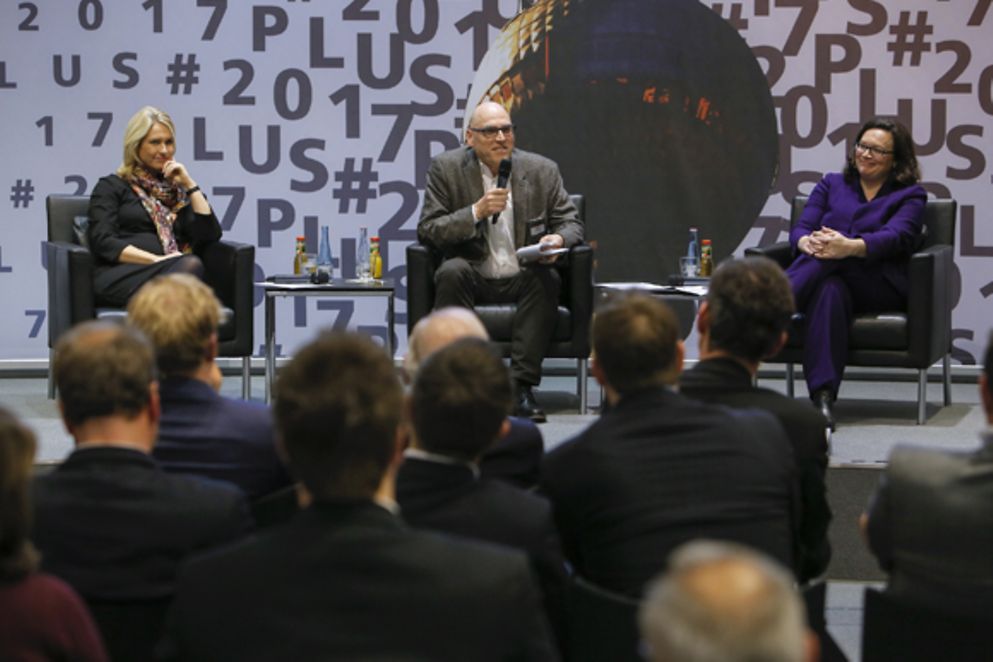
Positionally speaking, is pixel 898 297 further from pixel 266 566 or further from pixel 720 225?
pixel 266 566

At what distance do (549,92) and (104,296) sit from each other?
7.70 feet

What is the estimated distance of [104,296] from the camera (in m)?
5.93

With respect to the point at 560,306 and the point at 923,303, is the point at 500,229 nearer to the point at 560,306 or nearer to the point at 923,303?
the point at 560,306

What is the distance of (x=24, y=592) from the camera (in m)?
1.61

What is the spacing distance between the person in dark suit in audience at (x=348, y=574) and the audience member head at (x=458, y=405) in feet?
1.11

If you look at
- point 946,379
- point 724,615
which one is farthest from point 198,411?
point 946,379

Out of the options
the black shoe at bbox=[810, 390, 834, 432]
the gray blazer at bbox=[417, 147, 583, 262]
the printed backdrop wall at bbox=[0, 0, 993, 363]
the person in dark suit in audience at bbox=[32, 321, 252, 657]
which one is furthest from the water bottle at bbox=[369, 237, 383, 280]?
the person in dark suit in audience at bbox=[32, 321, 252, 657]

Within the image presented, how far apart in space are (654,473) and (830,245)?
3.57 meters

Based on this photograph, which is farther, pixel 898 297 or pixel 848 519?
pixel 898 297

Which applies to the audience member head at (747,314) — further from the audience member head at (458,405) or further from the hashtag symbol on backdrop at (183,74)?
the hashtag symbol on backdrop at (183,74)

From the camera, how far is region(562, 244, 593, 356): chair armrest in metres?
5.82

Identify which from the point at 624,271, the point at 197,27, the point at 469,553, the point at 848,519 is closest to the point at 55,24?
the point at 197,27

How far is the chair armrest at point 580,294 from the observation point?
5.82m

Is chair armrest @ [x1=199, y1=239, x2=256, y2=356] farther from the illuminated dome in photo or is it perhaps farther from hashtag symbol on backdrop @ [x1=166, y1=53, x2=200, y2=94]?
the illuminated dome in photo
